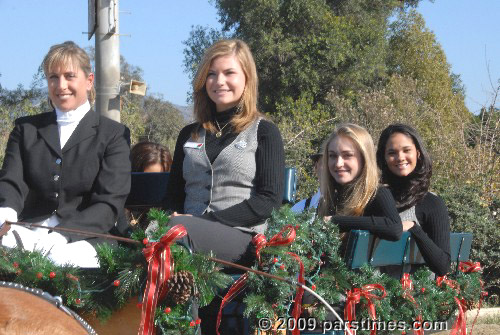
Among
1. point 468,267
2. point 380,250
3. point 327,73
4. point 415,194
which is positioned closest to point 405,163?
point 415,194

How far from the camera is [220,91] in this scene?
374 centimetres

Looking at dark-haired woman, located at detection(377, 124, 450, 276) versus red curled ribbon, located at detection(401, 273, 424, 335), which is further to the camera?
dark-haired woman, located at detection(377, 124, 450, 276)

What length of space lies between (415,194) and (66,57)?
2.48m

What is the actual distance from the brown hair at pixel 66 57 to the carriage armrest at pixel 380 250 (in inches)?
64.4

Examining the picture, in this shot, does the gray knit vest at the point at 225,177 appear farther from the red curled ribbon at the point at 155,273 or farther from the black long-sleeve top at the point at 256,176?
the red curled ribbon at the point at 155,273

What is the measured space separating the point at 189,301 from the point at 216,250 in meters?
0.38

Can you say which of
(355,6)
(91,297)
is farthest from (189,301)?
(355,6)

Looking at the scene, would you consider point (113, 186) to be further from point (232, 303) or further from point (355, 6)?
point (355, 6)

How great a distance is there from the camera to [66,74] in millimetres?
3674

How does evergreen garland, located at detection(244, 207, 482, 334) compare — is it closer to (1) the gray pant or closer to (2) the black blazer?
(1) the gray pant

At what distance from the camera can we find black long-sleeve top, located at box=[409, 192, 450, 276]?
13.8ft

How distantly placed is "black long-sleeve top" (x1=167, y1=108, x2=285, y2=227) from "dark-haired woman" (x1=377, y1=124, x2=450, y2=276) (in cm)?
109

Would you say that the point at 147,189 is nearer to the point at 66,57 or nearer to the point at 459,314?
the point at 66,57

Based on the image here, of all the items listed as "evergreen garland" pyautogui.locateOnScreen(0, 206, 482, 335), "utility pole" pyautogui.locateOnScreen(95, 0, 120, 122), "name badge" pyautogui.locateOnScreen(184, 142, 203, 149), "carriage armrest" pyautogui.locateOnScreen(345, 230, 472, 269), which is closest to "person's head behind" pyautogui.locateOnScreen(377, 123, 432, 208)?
"carriage armrest" pyautogui.locateOnScreen(345, 230, 472, 269)
